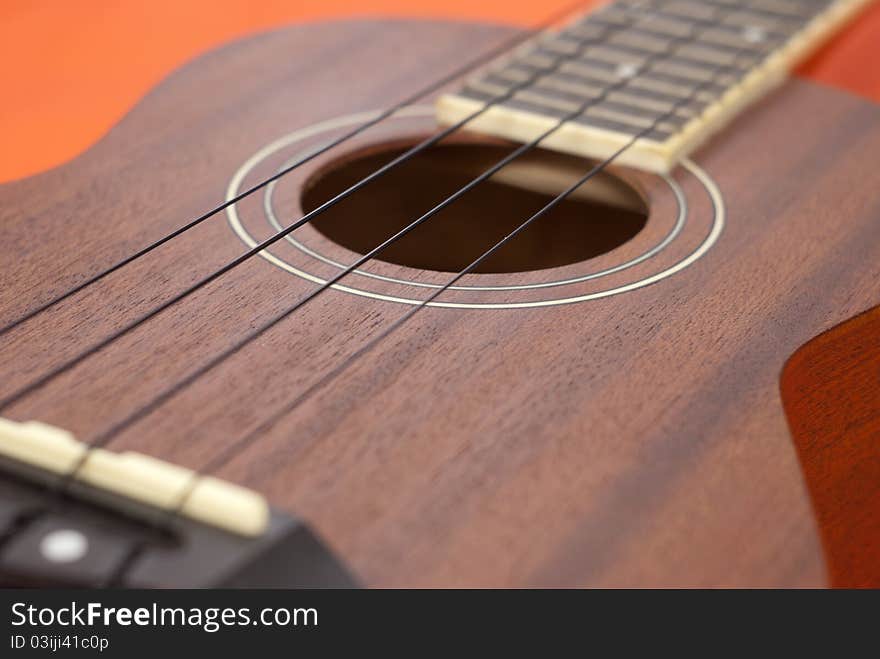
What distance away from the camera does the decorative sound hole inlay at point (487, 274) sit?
26.3 inches

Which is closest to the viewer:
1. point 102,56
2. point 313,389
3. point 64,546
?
point 64,546

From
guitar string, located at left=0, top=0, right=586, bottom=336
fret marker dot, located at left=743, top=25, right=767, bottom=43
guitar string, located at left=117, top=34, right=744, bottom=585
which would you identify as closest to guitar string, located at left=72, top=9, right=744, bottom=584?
guitar string, located at left=117, top=34, right=744, bottom=585

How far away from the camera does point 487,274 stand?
71 cm

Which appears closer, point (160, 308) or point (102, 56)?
point (160, 308)

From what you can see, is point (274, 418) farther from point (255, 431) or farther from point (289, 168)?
point (289, 168)

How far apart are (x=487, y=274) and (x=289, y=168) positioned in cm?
18

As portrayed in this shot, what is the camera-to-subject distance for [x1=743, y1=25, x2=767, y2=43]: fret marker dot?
3.33 ft

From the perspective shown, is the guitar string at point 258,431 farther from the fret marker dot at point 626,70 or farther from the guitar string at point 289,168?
the fret marker dot at point 626,70

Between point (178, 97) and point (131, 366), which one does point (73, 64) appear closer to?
point (178, 97)

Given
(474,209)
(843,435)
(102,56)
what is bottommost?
(843,435)

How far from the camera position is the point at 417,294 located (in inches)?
26.1

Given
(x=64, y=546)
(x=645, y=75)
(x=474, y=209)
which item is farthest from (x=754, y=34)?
(x=64, y=546)

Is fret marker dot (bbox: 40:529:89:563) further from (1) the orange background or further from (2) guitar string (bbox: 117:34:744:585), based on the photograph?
(1) the orange background

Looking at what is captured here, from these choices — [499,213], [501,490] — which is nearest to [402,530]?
[501,490]
